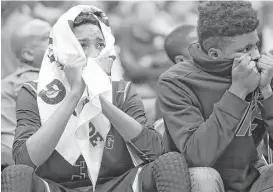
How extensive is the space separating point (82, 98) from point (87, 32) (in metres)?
0.29

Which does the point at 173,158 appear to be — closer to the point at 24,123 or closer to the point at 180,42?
the point at 24,123

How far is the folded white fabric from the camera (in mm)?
2262

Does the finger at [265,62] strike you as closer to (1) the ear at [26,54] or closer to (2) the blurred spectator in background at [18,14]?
(2) the blurred spectator in background at [18,14]

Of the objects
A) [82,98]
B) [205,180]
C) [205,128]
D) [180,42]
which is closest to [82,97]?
[82,98]

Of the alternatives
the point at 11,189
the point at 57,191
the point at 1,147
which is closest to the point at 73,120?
the point at 57,191

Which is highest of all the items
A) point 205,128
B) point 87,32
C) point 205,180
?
point 87,32

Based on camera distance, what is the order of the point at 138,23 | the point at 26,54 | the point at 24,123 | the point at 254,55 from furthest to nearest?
the point at 26,54 < the point at 138,23 < the point at 24,123 < the point at 254,55

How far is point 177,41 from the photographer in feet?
11.6

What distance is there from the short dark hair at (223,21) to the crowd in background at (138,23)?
1.28 meters

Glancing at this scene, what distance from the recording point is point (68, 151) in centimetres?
231

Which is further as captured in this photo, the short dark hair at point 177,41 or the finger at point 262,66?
the short dark hair at point 177,41

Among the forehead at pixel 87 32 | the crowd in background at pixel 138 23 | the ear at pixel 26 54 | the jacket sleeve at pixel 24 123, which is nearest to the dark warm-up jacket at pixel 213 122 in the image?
the forehead at pixel 87 32

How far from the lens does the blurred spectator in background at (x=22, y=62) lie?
3543mm

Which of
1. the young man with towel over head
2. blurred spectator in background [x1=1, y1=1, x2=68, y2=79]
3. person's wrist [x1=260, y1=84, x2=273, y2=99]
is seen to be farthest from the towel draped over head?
blurred spectator in background [x1=1, y1=1, x2=68, y2=79]
